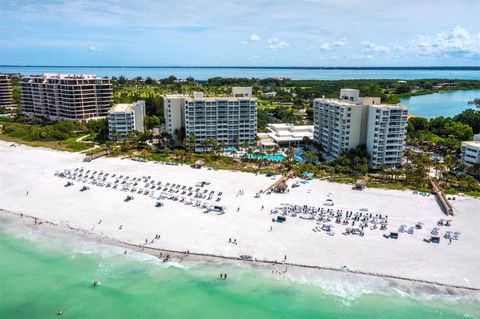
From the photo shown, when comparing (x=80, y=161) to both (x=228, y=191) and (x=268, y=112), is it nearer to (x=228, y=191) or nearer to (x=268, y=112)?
(x=228, y=191)

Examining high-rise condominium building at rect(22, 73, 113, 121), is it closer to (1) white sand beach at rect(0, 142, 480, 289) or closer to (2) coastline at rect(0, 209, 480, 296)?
(1) white sand beach at rect(0, 142, 480, 289)

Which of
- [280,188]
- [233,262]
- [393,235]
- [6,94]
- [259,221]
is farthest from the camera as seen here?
[6,94]

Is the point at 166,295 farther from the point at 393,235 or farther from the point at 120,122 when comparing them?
the point at 120,122

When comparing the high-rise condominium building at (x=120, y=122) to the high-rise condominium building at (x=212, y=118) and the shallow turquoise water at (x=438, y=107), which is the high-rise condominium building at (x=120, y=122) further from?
the shallow turquoise water at (x=438, y=107)

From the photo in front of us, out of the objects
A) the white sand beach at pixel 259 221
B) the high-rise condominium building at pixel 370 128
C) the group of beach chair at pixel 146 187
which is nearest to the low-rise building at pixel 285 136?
the high-rise condominium building at pixel 370 128

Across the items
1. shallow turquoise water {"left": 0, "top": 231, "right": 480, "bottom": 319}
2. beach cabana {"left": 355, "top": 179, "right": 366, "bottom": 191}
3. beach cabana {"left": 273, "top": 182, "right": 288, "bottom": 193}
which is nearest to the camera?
shallow turquoise water {"left": 0, "top": 231, "right": 480, "bottom": 319}

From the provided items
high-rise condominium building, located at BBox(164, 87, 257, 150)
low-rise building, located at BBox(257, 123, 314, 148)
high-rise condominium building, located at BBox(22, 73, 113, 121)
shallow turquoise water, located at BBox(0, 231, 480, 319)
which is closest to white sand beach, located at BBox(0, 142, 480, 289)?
shallow turquoise water, located at BBox(0, 231, 480, 319)

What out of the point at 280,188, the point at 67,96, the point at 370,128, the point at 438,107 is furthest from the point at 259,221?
the point at 438,107
